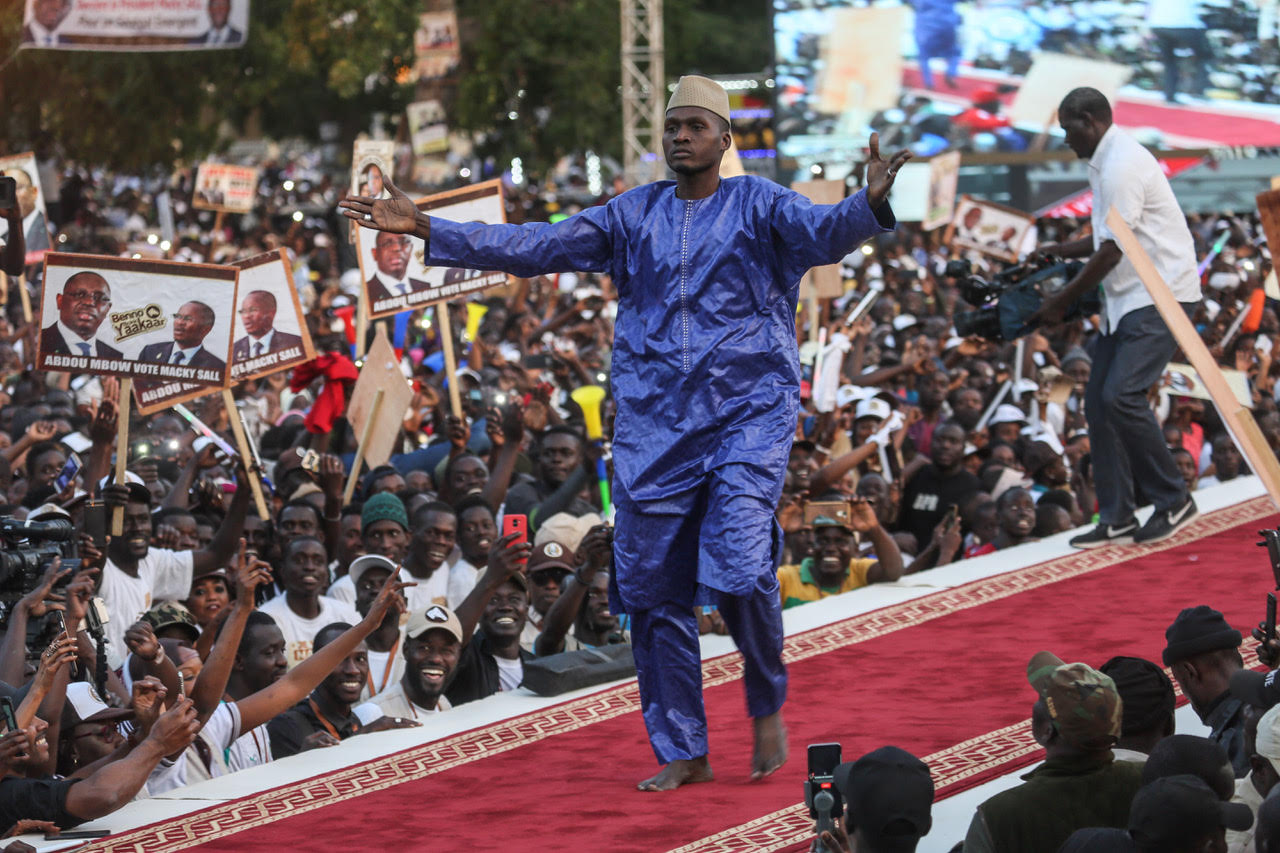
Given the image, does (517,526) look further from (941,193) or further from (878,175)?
(941,193)

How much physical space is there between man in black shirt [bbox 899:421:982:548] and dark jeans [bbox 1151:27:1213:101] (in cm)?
1739

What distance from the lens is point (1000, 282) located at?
7.81 meters

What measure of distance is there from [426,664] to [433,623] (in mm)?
148

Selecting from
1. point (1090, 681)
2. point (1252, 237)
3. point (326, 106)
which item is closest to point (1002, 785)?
point (1090, 681)

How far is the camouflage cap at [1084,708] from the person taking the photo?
13.5 feet

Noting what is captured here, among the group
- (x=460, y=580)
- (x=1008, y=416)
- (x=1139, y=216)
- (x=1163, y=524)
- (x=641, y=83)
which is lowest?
(x=641, y=83)

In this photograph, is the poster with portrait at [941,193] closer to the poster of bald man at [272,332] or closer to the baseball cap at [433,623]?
the poster of bald man at [272,332]

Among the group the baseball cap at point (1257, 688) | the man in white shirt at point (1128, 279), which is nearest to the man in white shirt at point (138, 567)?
the man in white shirt at point (1128, 279)

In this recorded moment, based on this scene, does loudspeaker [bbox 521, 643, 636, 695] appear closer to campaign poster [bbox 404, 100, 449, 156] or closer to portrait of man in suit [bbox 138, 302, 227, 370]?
portrait of man in suit [bbox 138, 302, 227, 370]

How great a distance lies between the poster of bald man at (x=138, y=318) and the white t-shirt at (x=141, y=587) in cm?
104

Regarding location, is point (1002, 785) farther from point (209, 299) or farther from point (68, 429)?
point (68, 429)

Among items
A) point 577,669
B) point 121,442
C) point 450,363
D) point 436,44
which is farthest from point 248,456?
point 436,44

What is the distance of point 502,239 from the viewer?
16.7 ft

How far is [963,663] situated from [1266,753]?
7.34 ft
